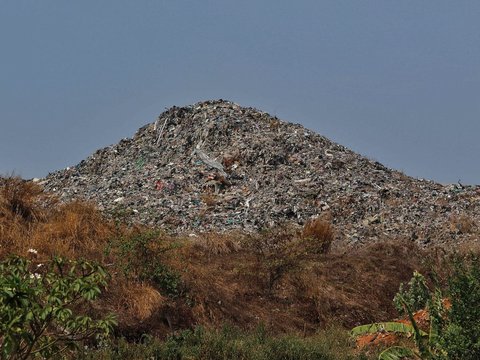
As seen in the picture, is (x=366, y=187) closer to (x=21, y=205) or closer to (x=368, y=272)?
(x=368, y=272)

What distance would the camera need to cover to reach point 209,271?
11430 millimetres

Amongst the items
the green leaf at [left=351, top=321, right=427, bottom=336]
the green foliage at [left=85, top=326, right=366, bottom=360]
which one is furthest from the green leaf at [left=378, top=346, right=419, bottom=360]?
the green leaf at [left=351, top=321, right=427, bottom=336]

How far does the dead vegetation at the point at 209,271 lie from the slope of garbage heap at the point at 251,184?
244cm

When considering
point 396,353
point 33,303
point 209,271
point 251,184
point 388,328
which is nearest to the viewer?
point 33,303

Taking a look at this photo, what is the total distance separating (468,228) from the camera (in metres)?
17.1

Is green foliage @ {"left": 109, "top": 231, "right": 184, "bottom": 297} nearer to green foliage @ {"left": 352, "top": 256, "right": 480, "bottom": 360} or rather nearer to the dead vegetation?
the dead vegetation

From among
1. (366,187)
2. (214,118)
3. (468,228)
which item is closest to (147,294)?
(468,228)

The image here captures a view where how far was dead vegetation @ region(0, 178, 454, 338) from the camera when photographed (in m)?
9.70

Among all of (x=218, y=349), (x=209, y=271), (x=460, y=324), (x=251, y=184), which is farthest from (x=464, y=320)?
(x=251, y=184)

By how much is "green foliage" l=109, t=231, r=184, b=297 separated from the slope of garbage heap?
381 centimetres

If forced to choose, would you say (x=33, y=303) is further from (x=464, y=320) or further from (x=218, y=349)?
(x=464, y=320)

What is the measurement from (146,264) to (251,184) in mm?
9735

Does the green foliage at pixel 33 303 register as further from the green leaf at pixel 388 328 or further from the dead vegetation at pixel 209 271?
the green leaf at pixel 388 328

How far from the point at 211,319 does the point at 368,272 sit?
13.1 ft
